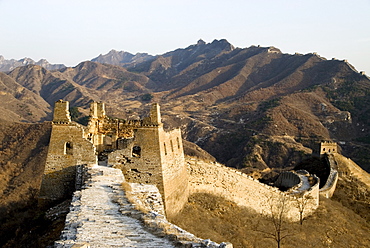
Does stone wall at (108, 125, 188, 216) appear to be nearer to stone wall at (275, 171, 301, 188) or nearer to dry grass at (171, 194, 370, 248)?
dry grass at (171, 194, 370, 248)

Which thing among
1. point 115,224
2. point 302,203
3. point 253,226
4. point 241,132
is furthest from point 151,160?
point 241,132

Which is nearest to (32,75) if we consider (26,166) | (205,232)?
(26,166)

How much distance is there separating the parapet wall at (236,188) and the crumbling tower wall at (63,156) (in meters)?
5.10

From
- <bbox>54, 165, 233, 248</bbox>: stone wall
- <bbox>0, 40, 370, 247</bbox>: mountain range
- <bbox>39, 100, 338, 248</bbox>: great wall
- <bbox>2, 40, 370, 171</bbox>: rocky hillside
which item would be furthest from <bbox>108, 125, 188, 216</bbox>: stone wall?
<bbox>2, 40, 370, 171</bbox>: rocky hillside

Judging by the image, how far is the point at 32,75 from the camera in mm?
165500

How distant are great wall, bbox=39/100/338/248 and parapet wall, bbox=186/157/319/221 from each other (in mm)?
45

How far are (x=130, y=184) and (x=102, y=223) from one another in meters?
3.94

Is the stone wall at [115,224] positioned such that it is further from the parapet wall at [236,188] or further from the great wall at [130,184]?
the parapet wall at [236,188]

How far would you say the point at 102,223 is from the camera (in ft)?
20.6

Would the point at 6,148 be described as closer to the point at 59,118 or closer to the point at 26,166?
the point at 26,166

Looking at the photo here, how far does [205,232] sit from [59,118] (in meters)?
6.74

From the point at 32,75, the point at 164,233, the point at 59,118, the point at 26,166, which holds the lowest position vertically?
the point at 26,166

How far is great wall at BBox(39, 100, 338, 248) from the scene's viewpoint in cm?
586

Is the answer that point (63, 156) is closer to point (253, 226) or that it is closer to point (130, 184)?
point (130, 184)
